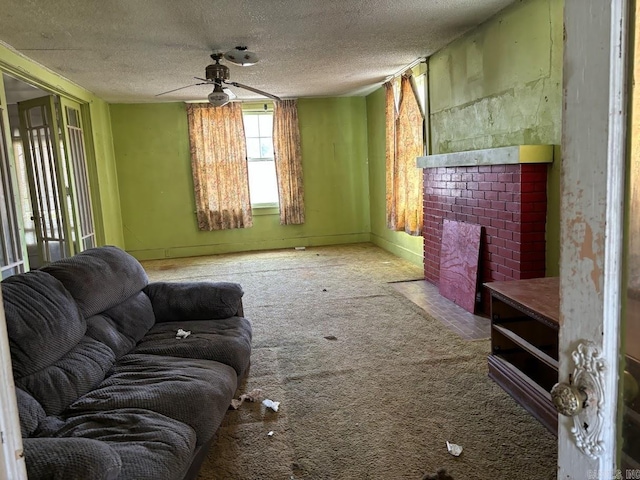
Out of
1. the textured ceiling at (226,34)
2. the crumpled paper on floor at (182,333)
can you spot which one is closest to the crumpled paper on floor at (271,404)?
the crumpled paper on floor at (182,333)

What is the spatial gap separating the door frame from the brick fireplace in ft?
8.96

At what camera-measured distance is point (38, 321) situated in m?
1.87

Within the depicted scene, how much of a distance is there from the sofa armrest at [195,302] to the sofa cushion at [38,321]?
27.9 inches

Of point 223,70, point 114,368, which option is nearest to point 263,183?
point 223,70

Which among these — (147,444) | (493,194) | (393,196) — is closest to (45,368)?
(147,444)

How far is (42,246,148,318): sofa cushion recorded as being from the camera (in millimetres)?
2270

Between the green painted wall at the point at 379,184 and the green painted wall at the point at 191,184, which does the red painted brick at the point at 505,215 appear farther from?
the green painted wall at the point at 191,184

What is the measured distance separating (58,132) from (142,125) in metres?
2.07

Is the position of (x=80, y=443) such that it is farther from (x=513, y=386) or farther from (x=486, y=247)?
(x=486, y=247)

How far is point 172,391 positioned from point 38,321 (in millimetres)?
645

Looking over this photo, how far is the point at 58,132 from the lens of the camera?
193 inches

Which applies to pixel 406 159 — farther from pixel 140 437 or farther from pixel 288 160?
pixel 140 437

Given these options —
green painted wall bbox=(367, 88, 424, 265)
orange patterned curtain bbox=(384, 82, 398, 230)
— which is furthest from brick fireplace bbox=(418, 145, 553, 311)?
green painted wall bbox=(367, 88, 424, 265)

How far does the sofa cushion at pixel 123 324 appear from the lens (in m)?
2.29
